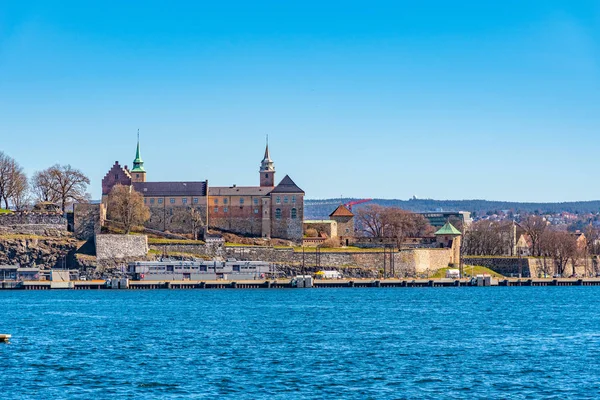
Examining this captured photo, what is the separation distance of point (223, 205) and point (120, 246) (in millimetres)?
18211

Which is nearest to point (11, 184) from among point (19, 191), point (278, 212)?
point (19, 191)

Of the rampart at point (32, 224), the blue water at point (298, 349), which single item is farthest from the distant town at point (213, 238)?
the blue water at point (298, 349)

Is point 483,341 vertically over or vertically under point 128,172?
under

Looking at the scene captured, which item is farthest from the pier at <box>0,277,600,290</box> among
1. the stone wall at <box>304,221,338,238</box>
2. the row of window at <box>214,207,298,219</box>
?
the stone wall at <box>304,221,338,238</box>

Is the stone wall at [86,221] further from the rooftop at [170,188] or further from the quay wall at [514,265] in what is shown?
the quay wall at [514,265]

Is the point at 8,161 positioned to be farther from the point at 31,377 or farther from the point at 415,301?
the point at 31,377

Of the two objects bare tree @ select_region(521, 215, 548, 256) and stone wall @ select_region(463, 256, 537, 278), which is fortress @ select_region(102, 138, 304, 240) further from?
bare tree @ select_region(521, 215, 548, 256)

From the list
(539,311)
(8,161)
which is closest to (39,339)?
(539,311)

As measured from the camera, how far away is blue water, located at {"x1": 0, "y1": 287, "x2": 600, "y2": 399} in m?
36.6

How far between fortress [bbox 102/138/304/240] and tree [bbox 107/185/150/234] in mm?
6085

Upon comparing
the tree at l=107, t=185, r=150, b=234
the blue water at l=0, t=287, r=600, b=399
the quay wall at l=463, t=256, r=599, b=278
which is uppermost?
the tree at l=107, t=185, r=150, b=234

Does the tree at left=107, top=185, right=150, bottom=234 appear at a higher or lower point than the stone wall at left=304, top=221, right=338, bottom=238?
higher

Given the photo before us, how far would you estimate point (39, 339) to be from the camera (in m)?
50.2

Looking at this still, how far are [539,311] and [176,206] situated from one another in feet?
166
